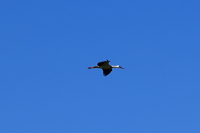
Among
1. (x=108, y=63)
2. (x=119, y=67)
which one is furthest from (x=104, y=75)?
(x=119, y=67)

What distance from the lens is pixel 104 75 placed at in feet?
284

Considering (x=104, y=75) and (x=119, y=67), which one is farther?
(x=119, y=67)

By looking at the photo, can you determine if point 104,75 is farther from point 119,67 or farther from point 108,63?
point 119,67

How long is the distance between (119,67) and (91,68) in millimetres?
5221

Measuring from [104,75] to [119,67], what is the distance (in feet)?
24.3

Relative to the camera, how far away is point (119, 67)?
9356cm

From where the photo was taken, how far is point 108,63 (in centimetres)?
8650

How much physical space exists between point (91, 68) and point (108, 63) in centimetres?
433

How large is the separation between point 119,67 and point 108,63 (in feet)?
23.9

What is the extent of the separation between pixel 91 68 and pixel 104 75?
4.07m

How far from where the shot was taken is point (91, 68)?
90.1 m

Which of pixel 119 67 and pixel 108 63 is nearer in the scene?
pixel 108 63
